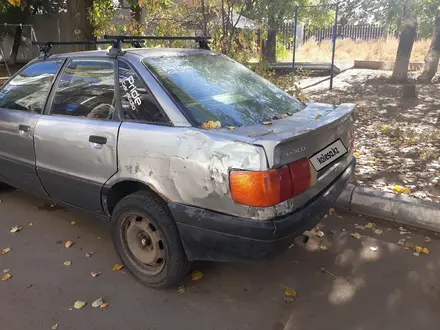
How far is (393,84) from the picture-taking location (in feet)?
37.9

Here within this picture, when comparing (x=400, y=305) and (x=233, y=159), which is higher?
(x=233, y=159)

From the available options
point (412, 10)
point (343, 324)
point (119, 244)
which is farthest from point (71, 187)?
point (412, 10)

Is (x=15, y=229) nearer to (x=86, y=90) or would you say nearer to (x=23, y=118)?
(x=23, y=118)

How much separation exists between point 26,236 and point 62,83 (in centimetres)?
151

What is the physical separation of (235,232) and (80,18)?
6209mm

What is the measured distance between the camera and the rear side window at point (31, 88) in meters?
3.49

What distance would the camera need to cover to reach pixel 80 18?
277 inches

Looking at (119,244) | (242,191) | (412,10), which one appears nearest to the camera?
(242,191)

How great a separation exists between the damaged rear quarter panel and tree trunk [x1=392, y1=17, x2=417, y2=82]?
33.8 feet

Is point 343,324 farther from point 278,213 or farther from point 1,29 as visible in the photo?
point 1,29

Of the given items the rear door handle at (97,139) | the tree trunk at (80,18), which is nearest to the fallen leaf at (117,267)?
the rear door handle at (97,139)

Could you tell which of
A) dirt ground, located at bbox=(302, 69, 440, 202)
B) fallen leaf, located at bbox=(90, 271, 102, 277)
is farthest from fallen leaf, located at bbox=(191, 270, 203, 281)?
dirt ground, located at bbox=(302, 69, 440, 202)

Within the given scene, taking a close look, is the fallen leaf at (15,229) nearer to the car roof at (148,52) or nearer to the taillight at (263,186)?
the car roof at (148,52)

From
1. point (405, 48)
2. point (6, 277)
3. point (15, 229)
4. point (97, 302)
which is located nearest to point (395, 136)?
point (97, 302)
